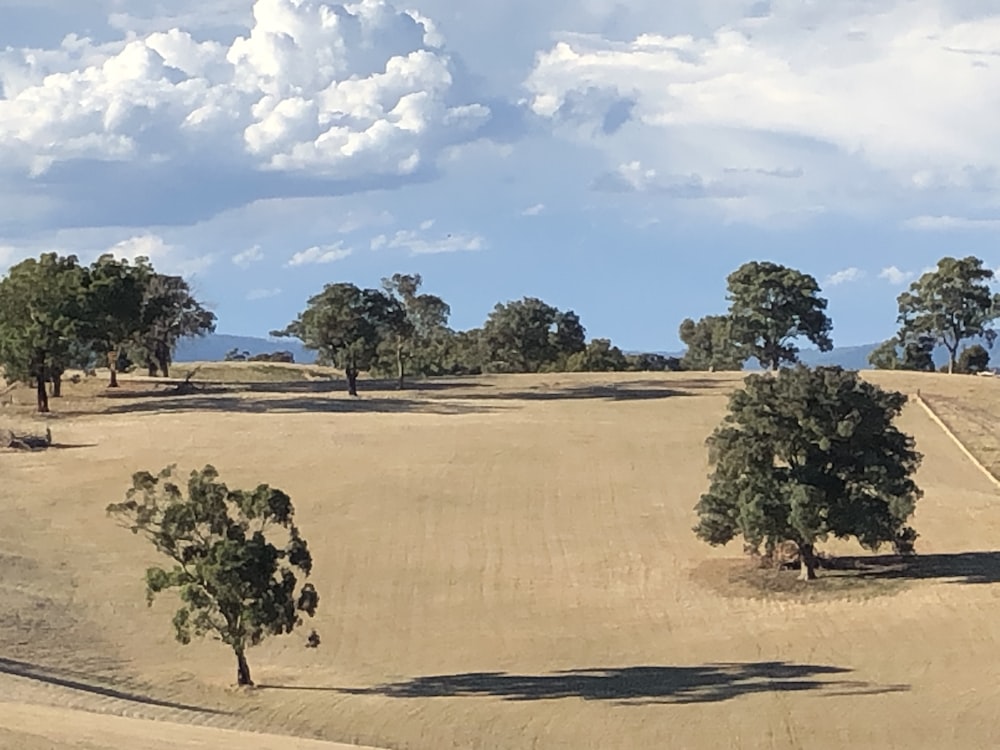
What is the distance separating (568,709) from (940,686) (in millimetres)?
7435

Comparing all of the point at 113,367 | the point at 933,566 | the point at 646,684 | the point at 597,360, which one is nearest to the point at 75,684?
the point at 646,684

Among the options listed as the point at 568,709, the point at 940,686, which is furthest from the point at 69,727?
the point at 940,686

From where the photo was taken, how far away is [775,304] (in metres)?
98.7

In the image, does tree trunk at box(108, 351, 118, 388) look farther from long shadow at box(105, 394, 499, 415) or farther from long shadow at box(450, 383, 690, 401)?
long shadow at box(450, 383, 690, 401)

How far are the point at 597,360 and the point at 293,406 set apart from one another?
39995 mm

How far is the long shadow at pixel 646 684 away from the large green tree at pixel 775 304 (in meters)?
71.4

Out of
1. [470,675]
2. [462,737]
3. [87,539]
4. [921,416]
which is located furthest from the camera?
[921,416]

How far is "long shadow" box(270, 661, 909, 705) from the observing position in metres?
26.5

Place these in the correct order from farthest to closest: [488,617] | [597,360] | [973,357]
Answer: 1. [973,357]
2. [597,360]
3. [488,617]

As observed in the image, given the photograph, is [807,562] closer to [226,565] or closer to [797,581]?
[797,581]

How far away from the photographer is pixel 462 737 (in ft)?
78.3

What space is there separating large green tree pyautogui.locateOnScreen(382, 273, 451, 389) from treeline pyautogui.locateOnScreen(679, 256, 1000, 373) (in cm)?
2328

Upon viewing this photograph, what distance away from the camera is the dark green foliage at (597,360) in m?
108

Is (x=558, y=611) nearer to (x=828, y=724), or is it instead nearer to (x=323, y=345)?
(x=828, y=724)
